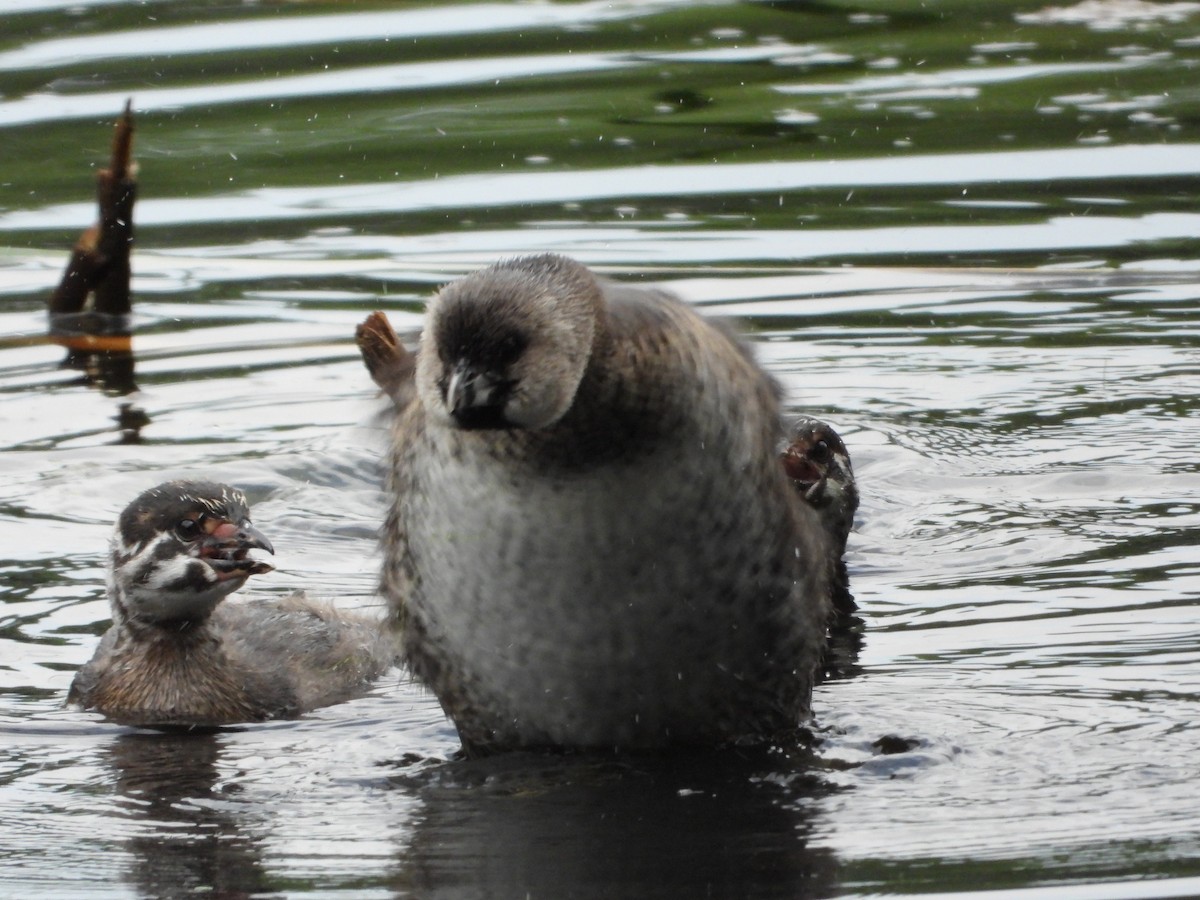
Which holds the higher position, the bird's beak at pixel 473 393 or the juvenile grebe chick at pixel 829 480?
the bird's beak at pixel 473 393

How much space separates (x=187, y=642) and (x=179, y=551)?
38 cm

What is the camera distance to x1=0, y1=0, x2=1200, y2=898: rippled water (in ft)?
20.1

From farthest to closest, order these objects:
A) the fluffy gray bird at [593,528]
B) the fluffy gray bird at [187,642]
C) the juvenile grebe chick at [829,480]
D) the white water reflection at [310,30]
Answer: the white water reflection at [310,30] → the juvenile grebe chick at [829,480] → the fluffy gray bird at [187,642] → the fluffy gray bird at [593,528]

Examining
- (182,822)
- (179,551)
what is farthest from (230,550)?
(182,822)

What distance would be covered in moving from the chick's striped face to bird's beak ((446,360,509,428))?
2.60 metres

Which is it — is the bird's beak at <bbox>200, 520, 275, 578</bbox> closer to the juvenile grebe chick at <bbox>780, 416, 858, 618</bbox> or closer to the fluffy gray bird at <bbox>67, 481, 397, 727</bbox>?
the fluffy gray bird at <bbox>67, 481, 397, 727</bbox>

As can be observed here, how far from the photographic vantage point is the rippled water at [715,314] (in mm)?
6125

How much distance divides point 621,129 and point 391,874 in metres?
10.4

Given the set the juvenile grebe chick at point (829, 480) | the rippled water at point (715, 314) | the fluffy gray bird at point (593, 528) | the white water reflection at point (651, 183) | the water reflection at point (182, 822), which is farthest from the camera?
the white water reflection at point (651, 183)

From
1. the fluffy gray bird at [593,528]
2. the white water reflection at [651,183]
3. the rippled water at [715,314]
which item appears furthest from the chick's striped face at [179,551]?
the white water reflection at [651,183]

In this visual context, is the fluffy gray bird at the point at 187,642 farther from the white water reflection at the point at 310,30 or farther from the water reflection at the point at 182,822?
the white water reflection at the point at 310,30

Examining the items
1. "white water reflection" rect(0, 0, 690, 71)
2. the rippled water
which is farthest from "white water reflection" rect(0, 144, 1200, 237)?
"white water reflection" rect(0, 0, 690, 71)

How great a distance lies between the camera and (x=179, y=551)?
814cm

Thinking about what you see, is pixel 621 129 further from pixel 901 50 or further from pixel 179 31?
pixel 179 31
